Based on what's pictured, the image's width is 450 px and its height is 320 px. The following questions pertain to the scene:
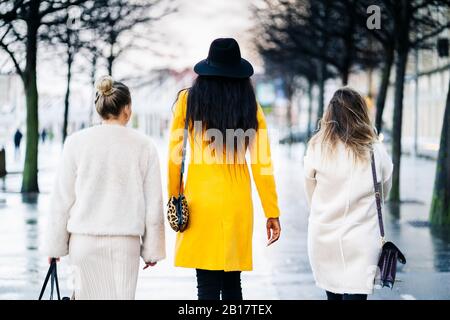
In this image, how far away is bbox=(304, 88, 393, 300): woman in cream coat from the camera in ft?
18.5

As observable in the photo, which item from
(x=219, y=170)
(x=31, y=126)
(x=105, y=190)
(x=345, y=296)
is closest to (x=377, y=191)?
(x=345, y=296)

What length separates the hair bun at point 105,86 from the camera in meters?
5.16

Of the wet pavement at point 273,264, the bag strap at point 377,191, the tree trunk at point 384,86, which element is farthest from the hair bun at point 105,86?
the tree trunk at point 384,86

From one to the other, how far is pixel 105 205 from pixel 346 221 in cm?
145

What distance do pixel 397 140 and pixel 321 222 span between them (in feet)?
49.5

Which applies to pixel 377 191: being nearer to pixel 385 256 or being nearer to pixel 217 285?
pixel 385 256

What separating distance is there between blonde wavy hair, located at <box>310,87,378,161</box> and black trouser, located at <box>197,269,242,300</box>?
93 centimetres

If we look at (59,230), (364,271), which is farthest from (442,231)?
(59,230)

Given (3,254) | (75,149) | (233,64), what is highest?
(233,64)

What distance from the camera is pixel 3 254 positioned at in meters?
11.6

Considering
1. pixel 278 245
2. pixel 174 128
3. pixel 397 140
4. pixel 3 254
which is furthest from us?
pixel 397 140

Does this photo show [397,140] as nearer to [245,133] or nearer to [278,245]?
[278,245]

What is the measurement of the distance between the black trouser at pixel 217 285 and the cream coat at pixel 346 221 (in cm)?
56

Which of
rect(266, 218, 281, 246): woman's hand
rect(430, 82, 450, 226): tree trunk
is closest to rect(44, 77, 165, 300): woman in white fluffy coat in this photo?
rect(266, 218, 281, 246): woman's hand
